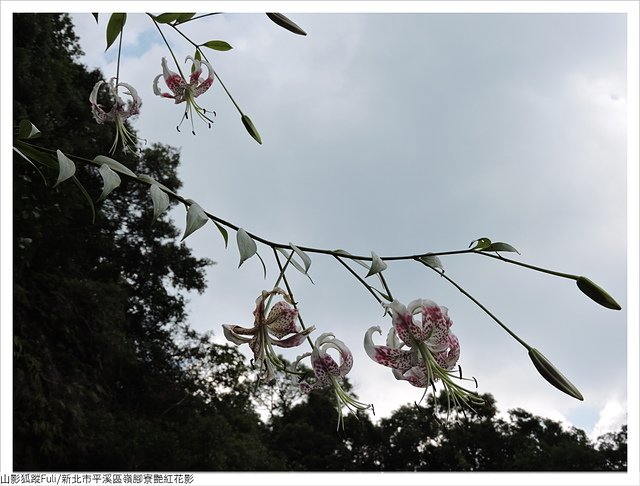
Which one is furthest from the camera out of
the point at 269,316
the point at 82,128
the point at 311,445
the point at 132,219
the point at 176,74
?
the point at 311,445

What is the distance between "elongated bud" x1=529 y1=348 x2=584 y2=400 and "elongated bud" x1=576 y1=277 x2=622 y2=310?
1.4 inches

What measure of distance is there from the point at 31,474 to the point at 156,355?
1932 mm

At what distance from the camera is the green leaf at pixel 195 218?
1.01 ft

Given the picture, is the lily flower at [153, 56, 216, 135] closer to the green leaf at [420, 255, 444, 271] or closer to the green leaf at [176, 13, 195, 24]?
the green leaf at [176, 13, 195, 24]

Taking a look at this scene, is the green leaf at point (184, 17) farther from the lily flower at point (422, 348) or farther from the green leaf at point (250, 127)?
the lily flower at point (422, 348)

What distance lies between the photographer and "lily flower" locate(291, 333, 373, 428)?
0.37m

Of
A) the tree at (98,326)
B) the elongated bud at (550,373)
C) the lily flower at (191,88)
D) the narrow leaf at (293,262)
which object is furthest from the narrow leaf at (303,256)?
the tree at (98,326)

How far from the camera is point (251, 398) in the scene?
5.44 m

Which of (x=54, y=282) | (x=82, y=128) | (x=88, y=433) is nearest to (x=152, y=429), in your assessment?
(x=88, y=433)

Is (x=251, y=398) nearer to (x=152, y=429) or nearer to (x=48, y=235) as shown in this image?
(x=152, y=429)

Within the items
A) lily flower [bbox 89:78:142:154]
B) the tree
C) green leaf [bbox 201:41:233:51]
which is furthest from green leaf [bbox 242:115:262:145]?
the tree

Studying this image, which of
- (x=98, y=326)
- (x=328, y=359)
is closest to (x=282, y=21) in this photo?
(x=328, y=359)

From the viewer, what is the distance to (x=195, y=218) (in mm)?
311

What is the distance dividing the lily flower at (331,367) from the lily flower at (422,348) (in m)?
0.02
